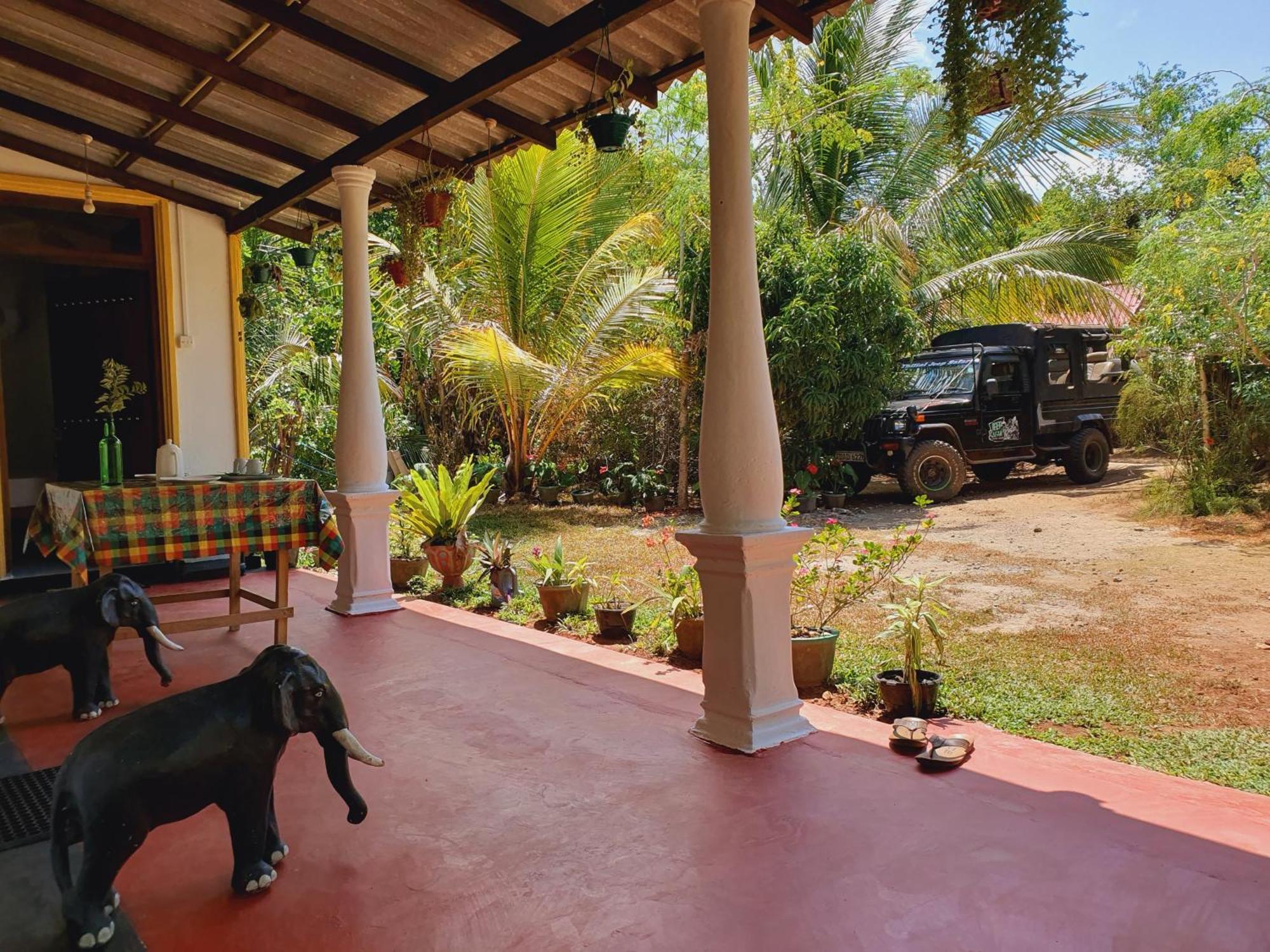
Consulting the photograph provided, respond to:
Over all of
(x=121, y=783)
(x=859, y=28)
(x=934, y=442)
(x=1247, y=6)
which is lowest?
(x=121, y=783)

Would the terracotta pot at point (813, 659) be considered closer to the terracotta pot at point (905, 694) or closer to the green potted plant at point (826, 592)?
the green potted plant at point (826, 592)

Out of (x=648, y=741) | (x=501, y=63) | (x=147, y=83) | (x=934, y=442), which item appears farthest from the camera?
(x=934, y=442)

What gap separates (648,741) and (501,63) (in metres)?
3.36

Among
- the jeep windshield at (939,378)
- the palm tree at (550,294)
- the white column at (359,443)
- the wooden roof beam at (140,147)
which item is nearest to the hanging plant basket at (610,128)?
the white column at (359,443)

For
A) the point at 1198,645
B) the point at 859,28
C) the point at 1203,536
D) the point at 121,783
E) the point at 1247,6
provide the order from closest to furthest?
the point at 121,783, the point at 1198,645, the point at 1203,536, the point at 859,28, the point at 1247,6

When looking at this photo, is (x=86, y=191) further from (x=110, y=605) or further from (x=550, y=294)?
(x=550, y=294)

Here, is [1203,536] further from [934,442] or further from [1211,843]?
[1211,843]

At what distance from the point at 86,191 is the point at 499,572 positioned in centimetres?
435

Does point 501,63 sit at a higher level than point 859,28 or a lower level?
lower

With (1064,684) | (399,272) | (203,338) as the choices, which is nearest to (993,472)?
(1064,684)

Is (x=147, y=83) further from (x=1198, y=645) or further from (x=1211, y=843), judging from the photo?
(x=1198, y=645)

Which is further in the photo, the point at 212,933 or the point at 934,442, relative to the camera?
the point at 934,442

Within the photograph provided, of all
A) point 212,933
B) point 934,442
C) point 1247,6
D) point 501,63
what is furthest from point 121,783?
point 1247,6

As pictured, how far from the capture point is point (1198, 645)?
16.9 ft
